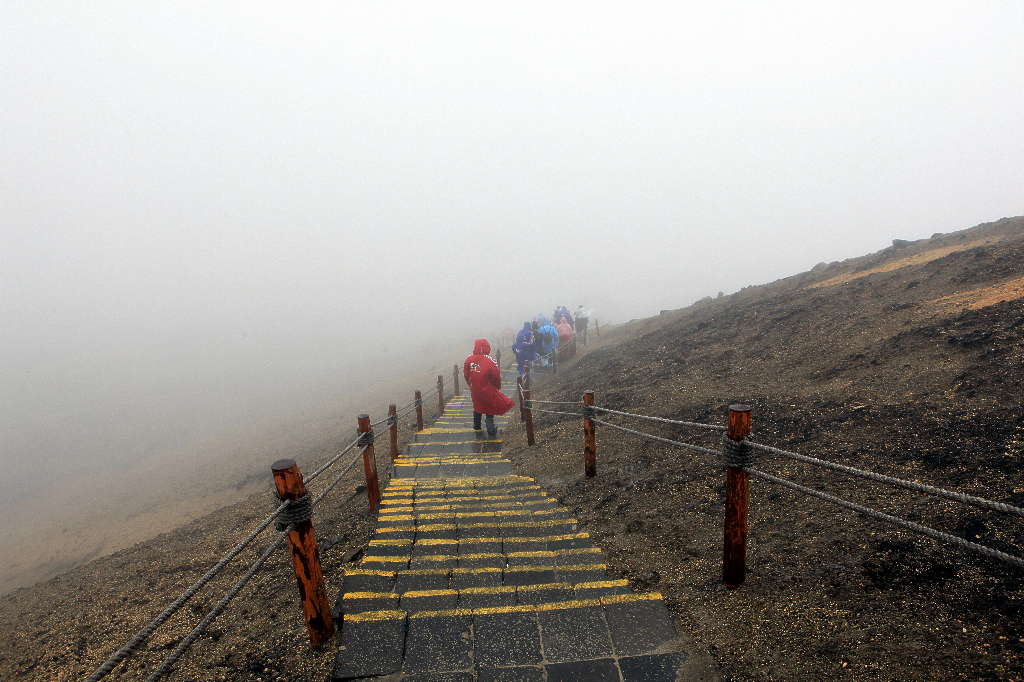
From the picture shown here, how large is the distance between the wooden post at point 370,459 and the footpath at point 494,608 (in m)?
0.49

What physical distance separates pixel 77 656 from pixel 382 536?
9.80ft

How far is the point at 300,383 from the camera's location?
30750 mm

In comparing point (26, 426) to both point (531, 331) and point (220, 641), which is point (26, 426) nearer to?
point (531, 331)

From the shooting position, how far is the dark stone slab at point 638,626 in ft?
9.29

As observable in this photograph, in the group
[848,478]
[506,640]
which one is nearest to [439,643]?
[506,640]

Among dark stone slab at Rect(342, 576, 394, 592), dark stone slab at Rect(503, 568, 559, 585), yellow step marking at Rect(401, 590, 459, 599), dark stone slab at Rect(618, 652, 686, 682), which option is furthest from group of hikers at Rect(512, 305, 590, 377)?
dark stone slab at Rect(618, 652, 686, 682)

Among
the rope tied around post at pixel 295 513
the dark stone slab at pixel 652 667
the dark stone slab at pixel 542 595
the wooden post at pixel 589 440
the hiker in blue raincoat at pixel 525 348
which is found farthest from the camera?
the hiker in blue raincoat at pixel 525 348

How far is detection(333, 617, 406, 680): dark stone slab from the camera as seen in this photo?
2.71 metres

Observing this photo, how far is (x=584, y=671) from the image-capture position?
2.64 meters

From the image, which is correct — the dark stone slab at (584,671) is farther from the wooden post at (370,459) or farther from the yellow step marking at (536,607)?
the wooden post at (370,459)

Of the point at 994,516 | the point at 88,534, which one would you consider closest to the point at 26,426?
the point at 88,534

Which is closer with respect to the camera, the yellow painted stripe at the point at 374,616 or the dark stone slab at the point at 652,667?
the dark stone slab at the point at 652,667

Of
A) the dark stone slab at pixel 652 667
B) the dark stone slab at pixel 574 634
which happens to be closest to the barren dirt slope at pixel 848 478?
the dark stone slab at pixel 652 667

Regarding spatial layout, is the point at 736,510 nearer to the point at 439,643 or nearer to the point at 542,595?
the point at 542,595
